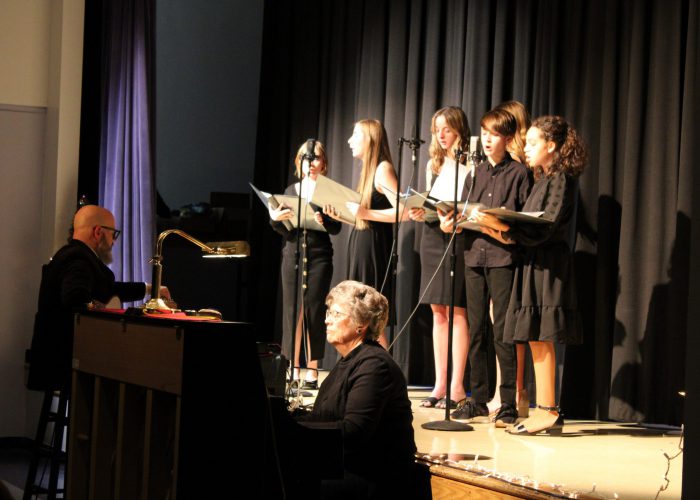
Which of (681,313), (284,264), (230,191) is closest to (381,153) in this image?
(284,264)

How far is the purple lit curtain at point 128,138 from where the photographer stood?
6703mm

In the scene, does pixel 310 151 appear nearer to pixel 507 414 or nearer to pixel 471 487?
pixel 507 414

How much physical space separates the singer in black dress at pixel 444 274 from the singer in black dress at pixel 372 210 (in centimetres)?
25

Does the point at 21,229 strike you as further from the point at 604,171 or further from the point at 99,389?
the point at 604,171

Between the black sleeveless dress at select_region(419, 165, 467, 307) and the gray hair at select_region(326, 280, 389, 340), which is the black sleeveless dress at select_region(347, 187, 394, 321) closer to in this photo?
the black sleeveless dress at select_region(419, 165, 467, 307)

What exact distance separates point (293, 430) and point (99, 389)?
855 millimetres

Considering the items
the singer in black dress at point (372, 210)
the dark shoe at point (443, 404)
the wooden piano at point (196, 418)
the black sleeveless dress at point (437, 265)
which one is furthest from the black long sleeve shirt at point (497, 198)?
the wooden piano at point (196, 418)

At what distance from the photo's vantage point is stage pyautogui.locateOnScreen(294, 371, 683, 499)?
3.46m

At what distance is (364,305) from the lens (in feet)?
10.7

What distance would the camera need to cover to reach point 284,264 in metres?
5.93

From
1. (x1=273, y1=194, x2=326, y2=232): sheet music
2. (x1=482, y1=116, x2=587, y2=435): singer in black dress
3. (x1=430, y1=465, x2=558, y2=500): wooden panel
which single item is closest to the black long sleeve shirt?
(x1=482, y1=116, x2=587, y2=435): singer in black dress

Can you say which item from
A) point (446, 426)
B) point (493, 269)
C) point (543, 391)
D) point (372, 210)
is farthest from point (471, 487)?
point (372, 210)

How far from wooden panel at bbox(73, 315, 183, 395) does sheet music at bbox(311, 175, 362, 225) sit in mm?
2059

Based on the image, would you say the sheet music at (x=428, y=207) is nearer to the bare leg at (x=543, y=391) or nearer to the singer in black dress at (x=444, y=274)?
the singer in black dress at (x=444, y=274)
